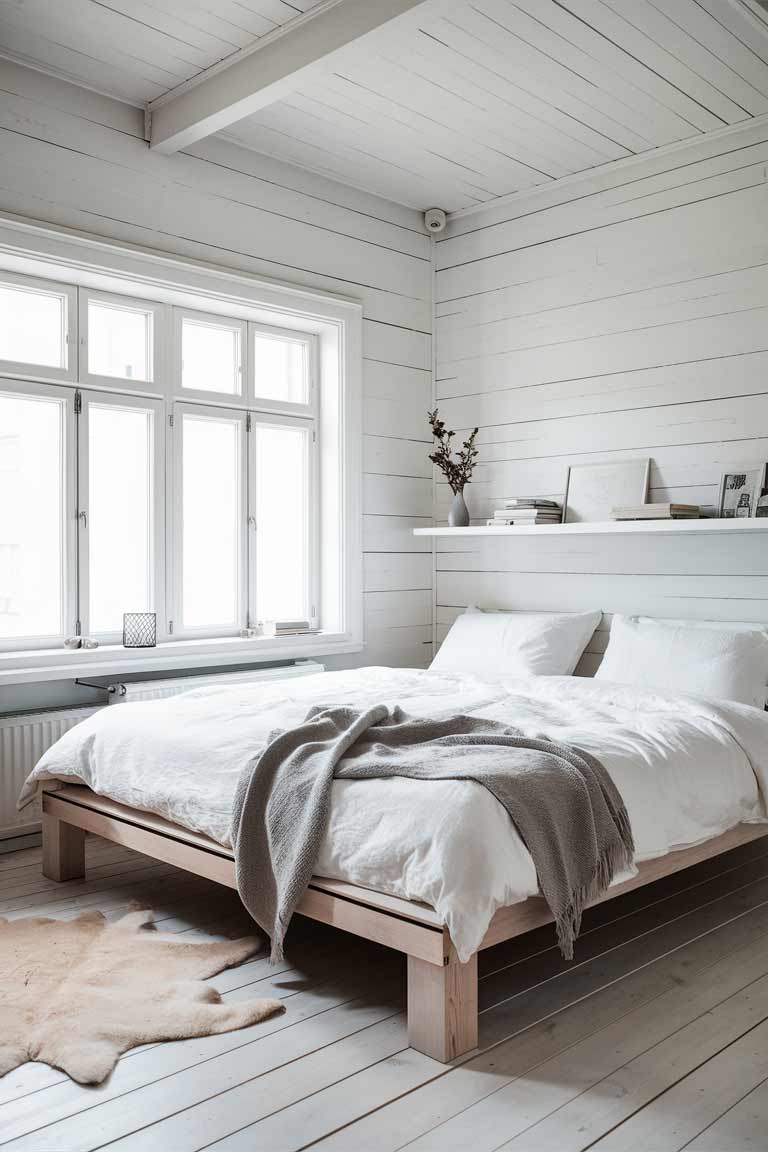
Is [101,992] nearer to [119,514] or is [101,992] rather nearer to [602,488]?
[119,514]

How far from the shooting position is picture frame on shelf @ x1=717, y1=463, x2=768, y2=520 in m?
3.92

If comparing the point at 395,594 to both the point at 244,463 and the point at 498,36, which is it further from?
the point at 498,36

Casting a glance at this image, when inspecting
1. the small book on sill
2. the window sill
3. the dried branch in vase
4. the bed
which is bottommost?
the bed

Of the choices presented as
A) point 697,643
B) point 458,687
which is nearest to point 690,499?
point 697,643

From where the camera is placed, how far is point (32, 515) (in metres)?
3.93

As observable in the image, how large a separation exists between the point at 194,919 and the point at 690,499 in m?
2.59

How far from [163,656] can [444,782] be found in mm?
2085

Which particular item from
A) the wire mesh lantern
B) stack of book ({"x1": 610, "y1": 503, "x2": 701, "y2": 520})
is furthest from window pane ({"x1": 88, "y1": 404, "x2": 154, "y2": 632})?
stack of book ({"x1": 610, "y1": 503, "x2": 701, "y2": 520})

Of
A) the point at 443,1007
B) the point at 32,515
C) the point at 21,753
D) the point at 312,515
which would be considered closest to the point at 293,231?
the point at 312,515

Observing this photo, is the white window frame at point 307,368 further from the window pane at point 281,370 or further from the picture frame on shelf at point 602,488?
the picture frame on shelf at point 602,488

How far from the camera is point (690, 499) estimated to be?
418cm

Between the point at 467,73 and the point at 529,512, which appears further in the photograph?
the point at 529,512

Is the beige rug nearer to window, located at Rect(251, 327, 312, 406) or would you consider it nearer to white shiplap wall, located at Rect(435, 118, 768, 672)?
white shiplap wall, located at Rect(435, 118, 768, 672)

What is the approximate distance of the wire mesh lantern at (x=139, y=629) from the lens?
4070 millimetres
